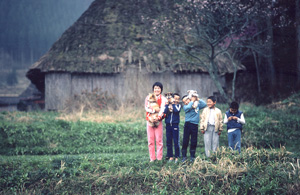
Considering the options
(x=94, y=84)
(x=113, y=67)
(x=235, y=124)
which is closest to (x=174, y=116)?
(x=235, y=124)

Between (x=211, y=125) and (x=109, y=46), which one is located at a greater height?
(x=109, y=46)

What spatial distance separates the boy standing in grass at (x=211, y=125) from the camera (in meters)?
5.86

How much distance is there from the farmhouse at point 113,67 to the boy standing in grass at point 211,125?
304 inches

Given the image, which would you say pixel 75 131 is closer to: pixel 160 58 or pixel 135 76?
pixel 135 76

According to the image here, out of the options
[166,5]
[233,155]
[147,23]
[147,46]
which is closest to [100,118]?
[233,155]

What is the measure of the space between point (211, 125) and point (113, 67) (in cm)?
955

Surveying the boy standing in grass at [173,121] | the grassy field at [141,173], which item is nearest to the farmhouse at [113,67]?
the grassy field at [141,173]

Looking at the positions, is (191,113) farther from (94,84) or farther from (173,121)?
(94,84)

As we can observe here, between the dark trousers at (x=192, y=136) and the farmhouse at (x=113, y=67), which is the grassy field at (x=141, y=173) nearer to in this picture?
the dark trousers at (x=192, y=136)

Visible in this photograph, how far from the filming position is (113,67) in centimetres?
1444

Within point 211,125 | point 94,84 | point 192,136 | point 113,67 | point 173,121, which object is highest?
point 113,67

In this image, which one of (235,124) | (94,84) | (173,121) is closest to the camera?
(173,121)

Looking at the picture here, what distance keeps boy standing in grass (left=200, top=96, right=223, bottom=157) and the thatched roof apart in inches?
334

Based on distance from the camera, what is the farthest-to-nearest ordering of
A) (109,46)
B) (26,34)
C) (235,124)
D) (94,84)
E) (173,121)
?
(26,34), (109,46), (94,84), (235,124), (173,121)
